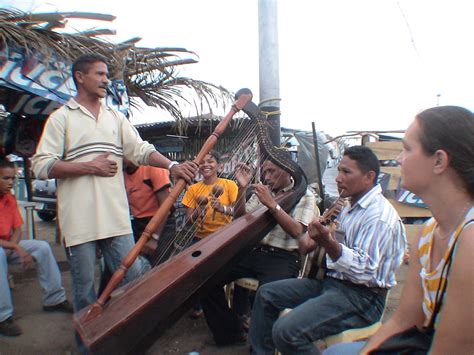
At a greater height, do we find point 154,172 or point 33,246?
point 154,172

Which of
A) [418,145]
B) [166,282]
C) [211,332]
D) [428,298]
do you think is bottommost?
[211,332]

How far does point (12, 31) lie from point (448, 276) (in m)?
3.61

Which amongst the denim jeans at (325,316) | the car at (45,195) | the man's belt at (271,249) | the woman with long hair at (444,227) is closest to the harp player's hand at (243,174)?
the man's belt at (271,249)

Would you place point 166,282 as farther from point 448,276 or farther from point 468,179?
point 468,179

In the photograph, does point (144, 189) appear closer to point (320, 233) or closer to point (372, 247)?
point (320, 233)

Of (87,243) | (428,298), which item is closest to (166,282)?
(87,243)

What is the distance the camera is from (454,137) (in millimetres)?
1184

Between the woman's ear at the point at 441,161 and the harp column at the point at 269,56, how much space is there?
2146 mm

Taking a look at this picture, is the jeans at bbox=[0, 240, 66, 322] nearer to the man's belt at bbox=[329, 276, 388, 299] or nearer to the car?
the man's belt at bbox=[329, 276, 388, 299]

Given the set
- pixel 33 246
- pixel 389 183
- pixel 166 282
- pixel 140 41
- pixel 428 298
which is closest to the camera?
pixel 428 298

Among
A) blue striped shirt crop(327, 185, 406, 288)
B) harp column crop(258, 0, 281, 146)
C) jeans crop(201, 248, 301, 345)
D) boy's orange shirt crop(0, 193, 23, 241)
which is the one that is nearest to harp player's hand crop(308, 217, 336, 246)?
blue striped shirt crop(327, 185, 406, 288)

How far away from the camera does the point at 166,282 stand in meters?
1.89

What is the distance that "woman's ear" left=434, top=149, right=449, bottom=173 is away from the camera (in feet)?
3.91

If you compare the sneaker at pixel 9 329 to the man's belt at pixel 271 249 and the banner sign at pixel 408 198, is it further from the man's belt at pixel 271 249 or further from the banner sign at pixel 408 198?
the banner sign at pixel 408 198
